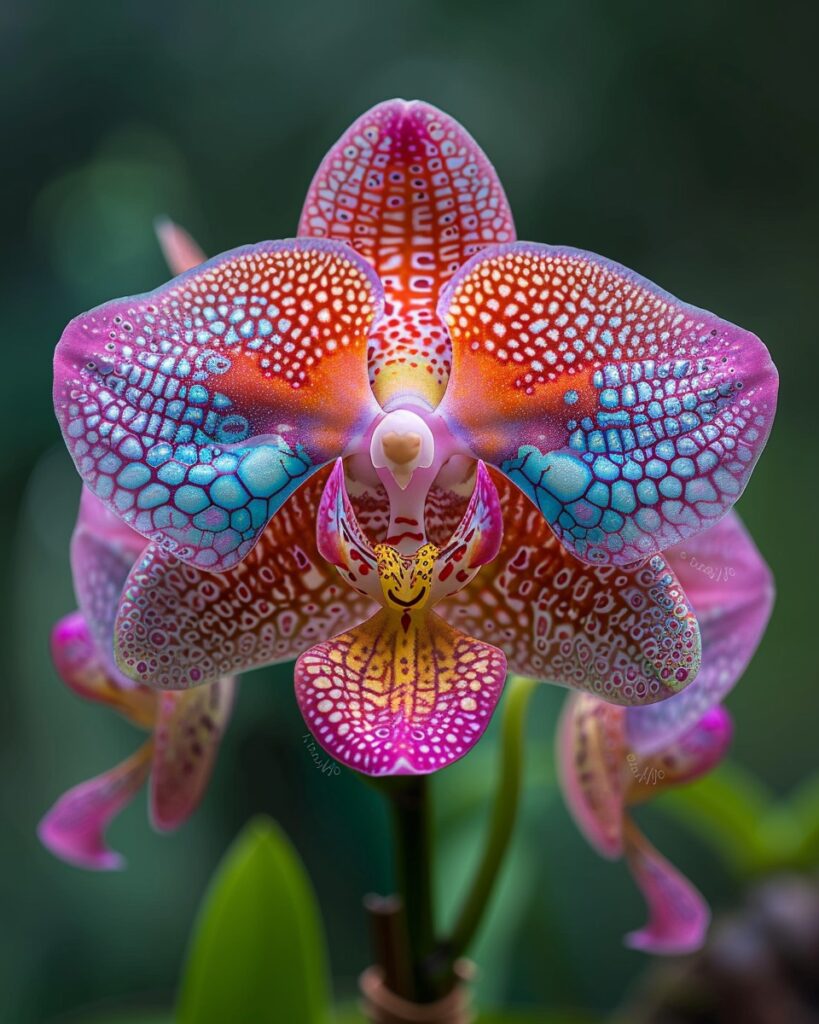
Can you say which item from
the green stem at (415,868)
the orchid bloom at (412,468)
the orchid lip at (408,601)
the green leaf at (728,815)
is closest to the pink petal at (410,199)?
the orchid bloom at (412,468)

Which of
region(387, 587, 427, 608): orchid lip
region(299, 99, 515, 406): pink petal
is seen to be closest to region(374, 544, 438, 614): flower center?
region(387, 587, 427, 608): orchid lip

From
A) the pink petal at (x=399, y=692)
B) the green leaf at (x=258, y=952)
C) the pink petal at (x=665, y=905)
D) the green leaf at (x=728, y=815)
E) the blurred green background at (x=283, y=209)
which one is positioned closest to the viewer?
the pink petal at (x=399, y=692)

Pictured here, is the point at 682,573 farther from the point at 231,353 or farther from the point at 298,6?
the point at 298,6

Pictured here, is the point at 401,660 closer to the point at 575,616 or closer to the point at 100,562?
the point at 575,616

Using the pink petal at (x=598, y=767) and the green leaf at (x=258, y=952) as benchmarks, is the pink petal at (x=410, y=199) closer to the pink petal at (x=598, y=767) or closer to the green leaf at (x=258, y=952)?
the pink petal at (x=598, y=767)

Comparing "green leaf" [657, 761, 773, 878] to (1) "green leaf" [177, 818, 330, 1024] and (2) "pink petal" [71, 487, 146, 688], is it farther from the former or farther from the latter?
(2) "pink petal" [71, 487, 146, 688]

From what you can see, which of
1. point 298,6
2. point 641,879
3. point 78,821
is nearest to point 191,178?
point 298,6
